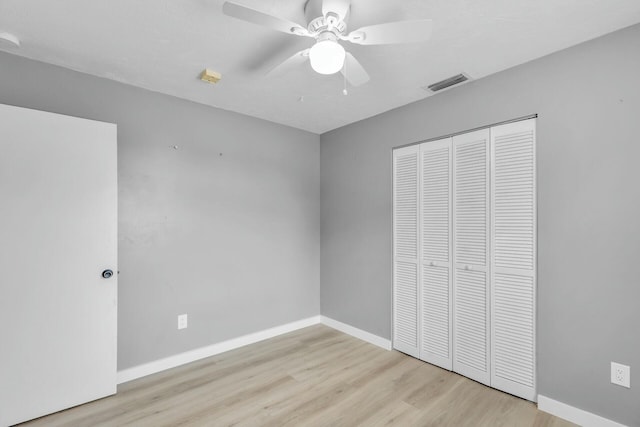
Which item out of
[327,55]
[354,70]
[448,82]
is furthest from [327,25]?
[448,82]

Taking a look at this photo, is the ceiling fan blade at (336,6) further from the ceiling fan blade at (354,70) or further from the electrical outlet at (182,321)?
the electrical outlet at (182,321)

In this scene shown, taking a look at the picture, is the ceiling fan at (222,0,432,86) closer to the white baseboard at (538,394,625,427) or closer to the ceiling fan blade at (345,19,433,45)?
the ceiling fan blade at (345,19,433,45)

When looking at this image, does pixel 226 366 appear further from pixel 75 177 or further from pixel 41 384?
pixel 75 177

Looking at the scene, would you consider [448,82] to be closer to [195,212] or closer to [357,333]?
[195,212]

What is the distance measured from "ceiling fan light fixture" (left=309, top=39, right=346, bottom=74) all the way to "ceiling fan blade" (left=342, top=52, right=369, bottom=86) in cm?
23

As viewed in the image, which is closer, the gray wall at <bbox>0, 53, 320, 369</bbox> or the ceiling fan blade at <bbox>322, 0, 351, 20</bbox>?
the ceiling fan blade at <bbox>322, 0, 351, 20</bbox>

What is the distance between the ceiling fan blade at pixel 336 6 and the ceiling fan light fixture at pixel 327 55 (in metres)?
0.16

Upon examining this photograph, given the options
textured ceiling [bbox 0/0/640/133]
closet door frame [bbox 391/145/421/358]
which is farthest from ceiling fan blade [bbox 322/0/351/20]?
closet door frame [bbox 391/145/421/358]

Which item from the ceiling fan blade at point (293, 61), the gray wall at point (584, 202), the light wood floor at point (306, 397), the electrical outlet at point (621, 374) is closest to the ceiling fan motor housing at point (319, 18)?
the ceiling fan blade at point (293, 61)

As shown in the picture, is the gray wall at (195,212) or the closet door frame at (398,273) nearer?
the gray wall at (195,212)

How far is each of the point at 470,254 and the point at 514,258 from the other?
33 centimetres

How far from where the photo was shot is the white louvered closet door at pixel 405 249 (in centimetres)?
296

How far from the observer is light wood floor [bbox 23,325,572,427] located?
80.0 inches

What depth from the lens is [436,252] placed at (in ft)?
9.19
